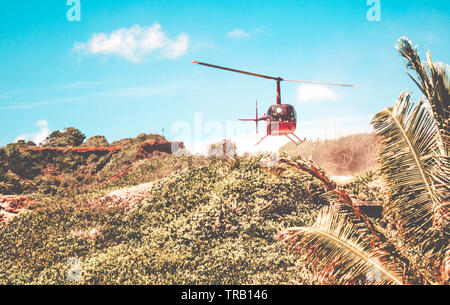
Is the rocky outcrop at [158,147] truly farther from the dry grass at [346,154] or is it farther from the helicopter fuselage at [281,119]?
the helicopter fuselage at [281,119]

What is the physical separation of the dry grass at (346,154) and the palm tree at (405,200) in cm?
1530

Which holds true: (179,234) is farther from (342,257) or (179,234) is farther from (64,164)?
(64,164)

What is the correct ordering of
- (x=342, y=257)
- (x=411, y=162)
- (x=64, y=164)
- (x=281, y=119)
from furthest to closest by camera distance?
(x=64, y=164) → (x=281, y=119) → (x=411, y=162) → (x=342, y=257)

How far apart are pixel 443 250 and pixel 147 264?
23.9 ft

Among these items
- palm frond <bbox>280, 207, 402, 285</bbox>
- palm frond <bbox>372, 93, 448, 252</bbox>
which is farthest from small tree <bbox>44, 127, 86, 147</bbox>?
palm frond <bbox>372, 93, 448, 252</bbox>

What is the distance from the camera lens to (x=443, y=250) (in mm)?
5547

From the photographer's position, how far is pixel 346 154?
2183 cm

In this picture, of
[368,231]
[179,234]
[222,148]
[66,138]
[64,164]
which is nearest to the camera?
[368,231]

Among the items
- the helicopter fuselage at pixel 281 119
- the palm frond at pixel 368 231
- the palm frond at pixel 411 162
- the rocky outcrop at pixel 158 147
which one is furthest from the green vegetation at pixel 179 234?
the rocky outcrop at pixel 158 147

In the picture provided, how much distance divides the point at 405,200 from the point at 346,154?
55.3ft

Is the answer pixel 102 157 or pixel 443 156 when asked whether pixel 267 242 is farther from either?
pixel 102 157

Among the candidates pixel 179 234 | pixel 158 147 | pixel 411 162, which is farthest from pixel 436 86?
pixel 158 147

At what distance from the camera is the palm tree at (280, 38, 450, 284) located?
532 centimetres
